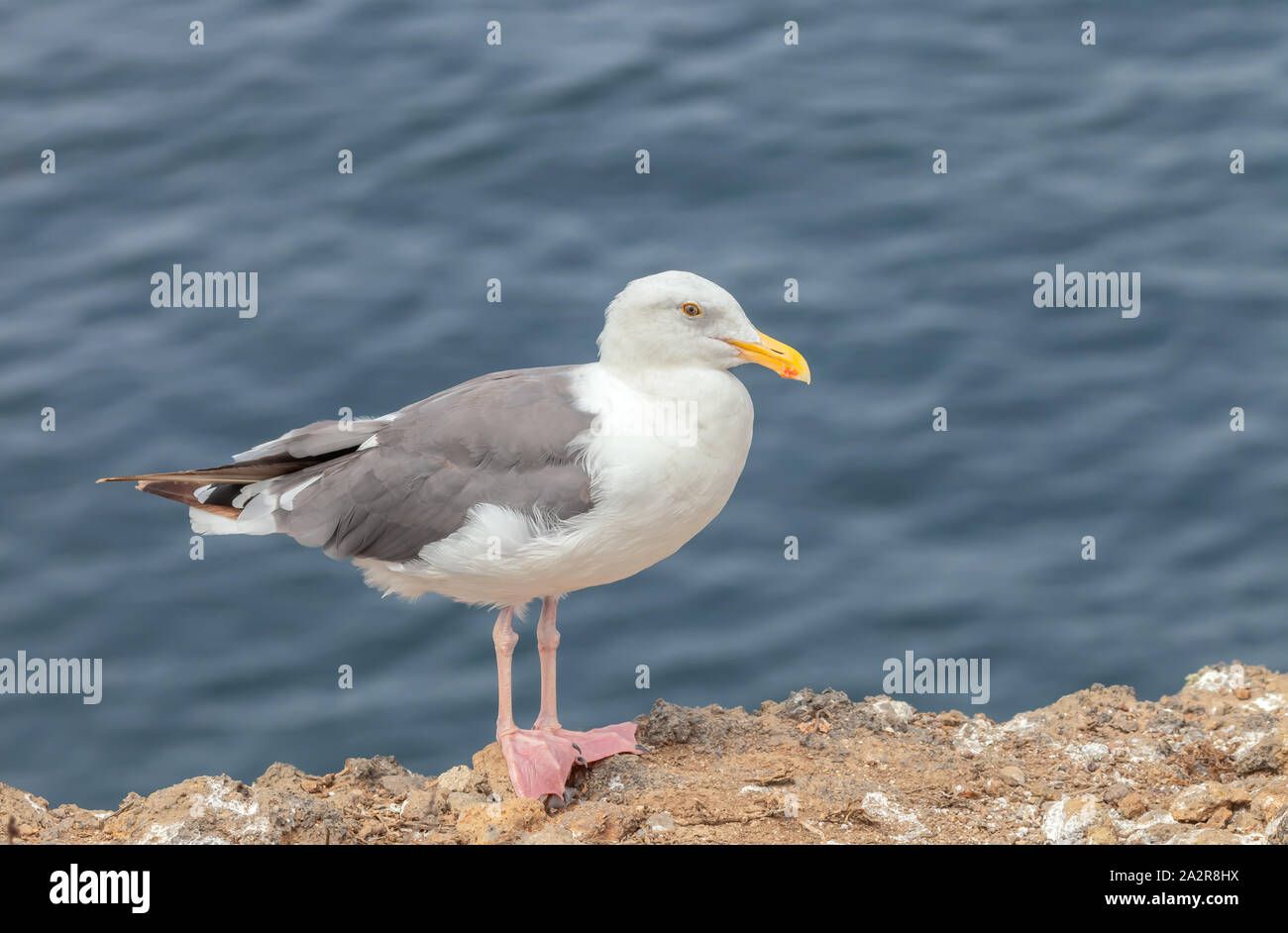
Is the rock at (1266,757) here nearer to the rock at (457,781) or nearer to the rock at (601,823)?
the rock at (601,823)

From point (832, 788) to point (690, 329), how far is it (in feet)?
8.97

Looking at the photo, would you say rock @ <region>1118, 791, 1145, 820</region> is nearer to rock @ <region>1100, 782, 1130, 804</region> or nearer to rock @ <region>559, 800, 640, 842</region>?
rock @ <region>1100, 782, 1130, 804</region>

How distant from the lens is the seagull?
8.86m

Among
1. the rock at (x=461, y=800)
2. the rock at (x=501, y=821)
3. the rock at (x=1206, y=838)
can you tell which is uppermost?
the rock at (x=461, y=800)

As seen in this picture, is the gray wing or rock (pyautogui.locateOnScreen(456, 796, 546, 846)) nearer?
rock (pyautogui.locateOnScreen(456, 796, 546, 846))

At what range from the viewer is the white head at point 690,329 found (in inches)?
350

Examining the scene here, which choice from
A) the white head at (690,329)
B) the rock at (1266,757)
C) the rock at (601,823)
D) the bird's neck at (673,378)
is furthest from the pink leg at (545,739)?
the rock at (1266,757)

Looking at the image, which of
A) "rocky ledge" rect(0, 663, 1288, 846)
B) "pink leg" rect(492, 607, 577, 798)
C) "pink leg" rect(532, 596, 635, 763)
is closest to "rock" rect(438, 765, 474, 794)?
"rocky ledge" rect(0, 663, 1288, 846)

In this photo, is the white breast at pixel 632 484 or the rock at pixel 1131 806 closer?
the rock at pixel 1131 806

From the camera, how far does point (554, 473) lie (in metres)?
8.96

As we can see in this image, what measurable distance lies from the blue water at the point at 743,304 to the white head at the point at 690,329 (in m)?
5.29

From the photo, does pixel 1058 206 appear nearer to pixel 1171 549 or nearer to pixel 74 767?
pixel 1171 549
